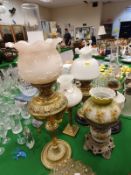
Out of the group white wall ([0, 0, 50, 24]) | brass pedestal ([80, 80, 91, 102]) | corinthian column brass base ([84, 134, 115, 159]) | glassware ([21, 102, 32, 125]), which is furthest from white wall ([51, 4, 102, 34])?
corinthian column brass base ([84, 134, 115, 159])

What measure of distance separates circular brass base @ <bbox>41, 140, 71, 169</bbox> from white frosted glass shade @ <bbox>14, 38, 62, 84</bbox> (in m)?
0.37

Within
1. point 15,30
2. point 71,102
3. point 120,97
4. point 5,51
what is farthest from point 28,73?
point 15,30

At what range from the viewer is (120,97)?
708 mm

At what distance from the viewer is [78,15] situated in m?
6.18

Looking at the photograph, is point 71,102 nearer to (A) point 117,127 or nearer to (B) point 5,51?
(A) point 117,127

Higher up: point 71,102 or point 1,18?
point 1,18

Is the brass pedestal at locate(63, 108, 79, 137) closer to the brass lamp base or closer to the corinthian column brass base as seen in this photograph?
the brass lamp base

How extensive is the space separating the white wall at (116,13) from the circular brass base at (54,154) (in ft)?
21.6

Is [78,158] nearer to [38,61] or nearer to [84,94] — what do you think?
[84,94]

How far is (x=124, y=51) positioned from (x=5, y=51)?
1831mm

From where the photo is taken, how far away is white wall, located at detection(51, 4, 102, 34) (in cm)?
587

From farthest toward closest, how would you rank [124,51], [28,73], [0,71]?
[124,51], [0,71], [28,73]

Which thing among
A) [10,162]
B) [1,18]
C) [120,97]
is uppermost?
[1,18]

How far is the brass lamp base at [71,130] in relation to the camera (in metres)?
0.68
